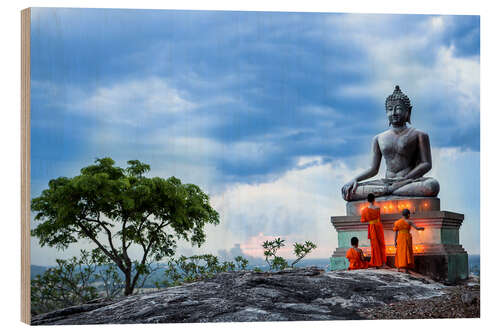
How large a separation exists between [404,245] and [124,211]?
4.81 m

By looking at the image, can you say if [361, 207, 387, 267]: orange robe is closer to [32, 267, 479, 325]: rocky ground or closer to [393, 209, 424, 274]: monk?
[393, 209, 424, 274]: monk

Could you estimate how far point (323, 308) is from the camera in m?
8.59

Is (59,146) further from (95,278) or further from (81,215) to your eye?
(95,278)

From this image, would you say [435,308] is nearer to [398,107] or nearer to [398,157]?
[398,157]

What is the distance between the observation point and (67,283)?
11180 millimetres

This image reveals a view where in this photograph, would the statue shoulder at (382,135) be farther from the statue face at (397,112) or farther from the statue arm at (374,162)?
the statue face at (397,112)

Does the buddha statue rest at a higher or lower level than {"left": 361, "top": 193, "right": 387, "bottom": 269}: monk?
higher

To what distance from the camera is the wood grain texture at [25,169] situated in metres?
8.88

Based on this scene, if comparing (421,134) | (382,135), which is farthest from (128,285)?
(421,134)

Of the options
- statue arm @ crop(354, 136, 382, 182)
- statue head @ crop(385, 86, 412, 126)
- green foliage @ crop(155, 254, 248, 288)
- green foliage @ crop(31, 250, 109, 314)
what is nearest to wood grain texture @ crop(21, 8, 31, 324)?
green foliage @ crop(31, 250, 109, 314)

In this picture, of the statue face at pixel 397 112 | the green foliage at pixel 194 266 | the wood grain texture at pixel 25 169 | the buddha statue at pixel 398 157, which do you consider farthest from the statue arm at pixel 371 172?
the wood grain texture at pixel 25 169

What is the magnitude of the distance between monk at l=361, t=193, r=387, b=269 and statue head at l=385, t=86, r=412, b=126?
2.04 m

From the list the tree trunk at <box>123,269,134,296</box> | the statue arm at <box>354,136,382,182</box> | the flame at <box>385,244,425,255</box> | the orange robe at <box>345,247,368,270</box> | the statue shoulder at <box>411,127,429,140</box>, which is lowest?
the tree trunk at <box>123,269,134,296</box>

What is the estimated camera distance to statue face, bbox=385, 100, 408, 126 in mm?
12000
